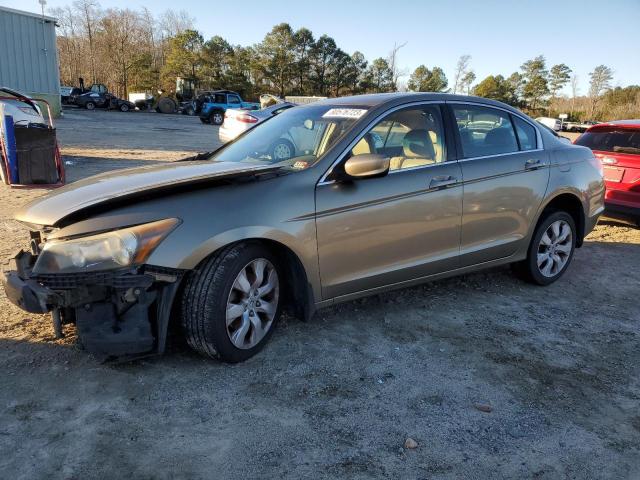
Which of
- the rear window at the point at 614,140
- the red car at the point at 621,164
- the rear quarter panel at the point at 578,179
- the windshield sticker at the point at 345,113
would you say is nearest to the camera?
the windshield sticker at the point at 345,113

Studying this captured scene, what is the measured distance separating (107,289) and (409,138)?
7.72 ft

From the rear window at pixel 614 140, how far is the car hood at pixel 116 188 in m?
5.77

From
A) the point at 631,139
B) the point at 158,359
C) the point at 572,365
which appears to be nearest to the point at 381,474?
the point at 158,359

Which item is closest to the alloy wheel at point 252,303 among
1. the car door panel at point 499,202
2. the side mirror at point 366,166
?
the side mirror at point 366,166

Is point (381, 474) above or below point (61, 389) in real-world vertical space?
below

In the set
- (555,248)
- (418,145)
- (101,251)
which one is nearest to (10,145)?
(101,251)

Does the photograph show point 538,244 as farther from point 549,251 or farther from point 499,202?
point 499,202

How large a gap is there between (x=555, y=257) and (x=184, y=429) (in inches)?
149

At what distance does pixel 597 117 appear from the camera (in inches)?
2271

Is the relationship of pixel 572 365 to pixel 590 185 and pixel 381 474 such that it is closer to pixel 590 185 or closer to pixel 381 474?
pixel 381 474

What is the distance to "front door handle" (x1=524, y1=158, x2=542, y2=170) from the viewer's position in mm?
4366

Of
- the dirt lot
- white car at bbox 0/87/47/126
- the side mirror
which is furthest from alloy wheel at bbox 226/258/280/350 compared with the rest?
white car at bbox 0/87/47/126

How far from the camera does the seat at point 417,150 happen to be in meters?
3.75

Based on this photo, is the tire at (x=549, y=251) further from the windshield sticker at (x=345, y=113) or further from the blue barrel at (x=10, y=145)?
the blue barrel at (x=10, y=145)
